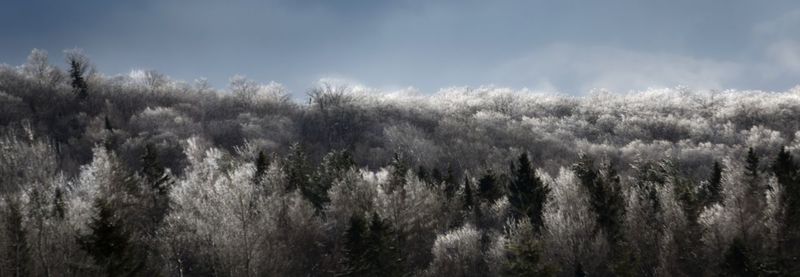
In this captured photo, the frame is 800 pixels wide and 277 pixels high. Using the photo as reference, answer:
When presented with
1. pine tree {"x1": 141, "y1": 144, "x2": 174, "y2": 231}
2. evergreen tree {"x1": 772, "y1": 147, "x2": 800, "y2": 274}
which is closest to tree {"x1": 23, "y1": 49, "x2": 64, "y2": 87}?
pine tree {"x1": 141, "y1": 144, "x2": 174, "y2": 231}

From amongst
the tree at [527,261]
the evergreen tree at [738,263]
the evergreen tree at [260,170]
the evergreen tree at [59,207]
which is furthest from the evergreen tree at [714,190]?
the evergreen tree at [59,207]

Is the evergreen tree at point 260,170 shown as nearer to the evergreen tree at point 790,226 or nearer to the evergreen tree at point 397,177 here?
the evergreen tree at point 397,177

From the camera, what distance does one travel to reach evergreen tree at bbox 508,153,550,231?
202 feet

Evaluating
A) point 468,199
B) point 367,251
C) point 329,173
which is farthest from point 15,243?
point 468,199

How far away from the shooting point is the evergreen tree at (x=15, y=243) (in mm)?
33953

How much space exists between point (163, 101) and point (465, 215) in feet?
330

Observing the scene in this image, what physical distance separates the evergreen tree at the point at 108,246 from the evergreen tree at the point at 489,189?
48.4m

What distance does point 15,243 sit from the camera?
33969 mm

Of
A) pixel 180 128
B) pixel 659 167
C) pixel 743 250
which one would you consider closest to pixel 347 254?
pixel 743 250

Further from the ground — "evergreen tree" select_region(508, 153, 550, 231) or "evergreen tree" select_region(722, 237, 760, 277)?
"evergreen tree" select_region(508, 153, 550, 231)

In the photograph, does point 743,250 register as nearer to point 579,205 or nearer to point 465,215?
point 579,205

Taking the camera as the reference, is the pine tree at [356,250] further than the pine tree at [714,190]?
No

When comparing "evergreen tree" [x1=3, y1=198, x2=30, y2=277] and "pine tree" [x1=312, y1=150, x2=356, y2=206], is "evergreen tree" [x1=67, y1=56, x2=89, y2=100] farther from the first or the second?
"evergreen tree" [x1=3, y1=198, x2=30, y2=277]

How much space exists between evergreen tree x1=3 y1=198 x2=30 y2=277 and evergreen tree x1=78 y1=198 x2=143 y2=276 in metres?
3.84
